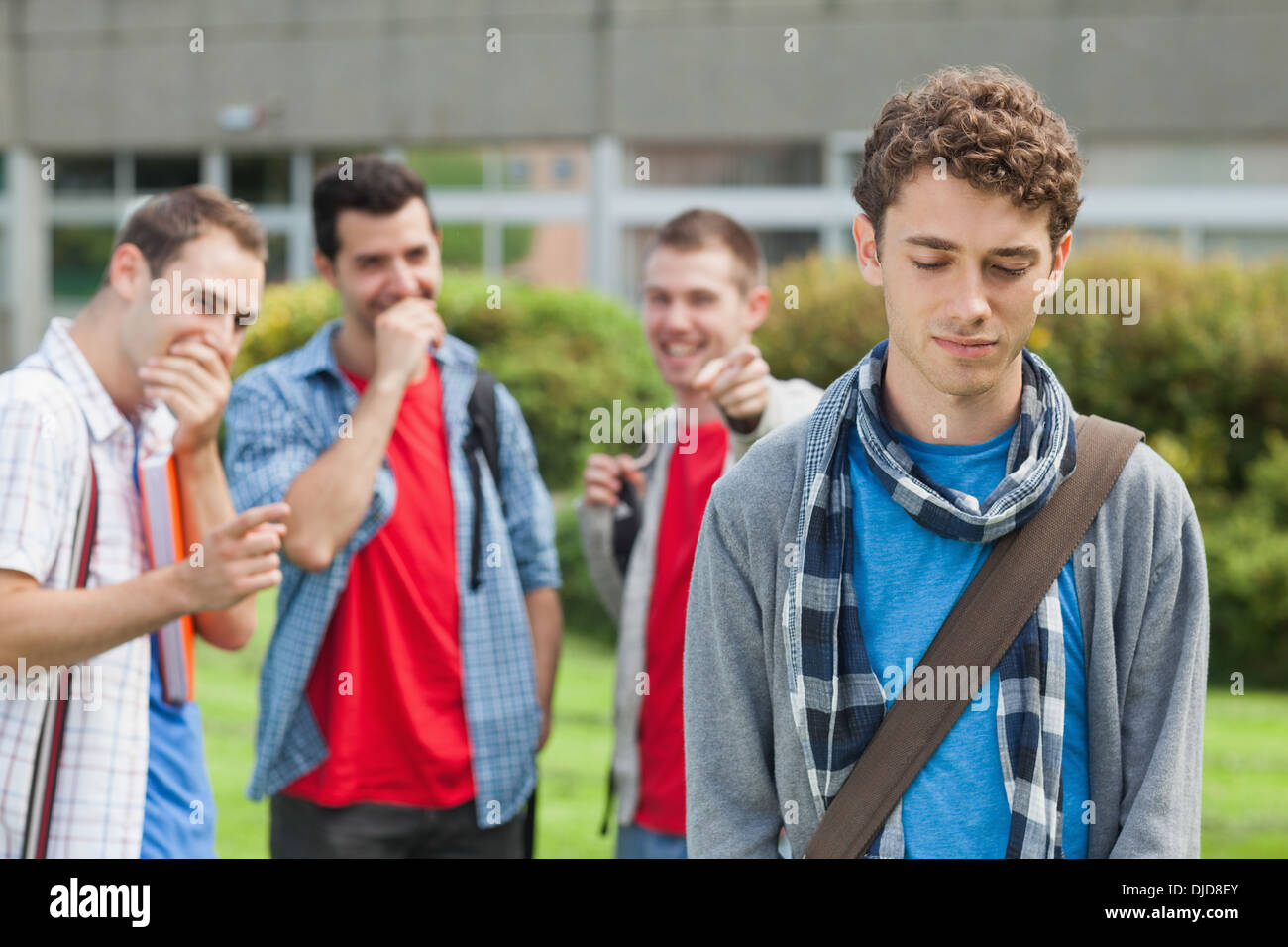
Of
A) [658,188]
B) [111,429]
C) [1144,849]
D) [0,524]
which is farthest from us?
[658,188]

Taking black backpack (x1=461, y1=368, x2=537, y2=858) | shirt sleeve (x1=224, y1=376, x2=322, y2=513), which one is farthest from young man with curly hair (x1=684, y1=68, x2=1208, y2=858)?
shirt sleeve (x1=224, y1=376, x2=322, y2=513)

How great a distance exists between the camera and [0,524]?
270cm

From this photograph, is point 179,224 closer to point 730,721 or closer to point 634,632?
point 634,632

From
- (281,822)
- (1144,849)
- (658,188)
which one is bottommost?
(281,822)

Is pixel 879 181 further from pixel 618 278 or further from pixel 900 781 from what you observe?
pixel 618 278

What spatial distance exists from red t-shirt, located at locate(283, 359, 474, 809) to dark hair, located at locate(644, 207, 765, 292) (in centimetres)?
103

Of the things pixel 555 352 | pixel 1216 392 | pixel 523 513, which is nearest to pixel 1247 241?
pixel 1216 392

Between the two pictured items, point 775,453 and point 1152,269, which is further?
point 1152,269

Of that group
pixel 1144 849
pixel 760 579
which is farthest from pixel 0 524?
pixel 1144 849

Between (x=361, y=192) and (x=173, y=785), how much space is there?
1677mm

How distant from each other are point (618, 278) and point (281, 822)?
16.7 m

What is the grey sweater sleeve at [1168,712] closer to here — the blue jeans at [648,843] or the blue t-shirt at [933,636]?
the blue t-shirt at [933,636]

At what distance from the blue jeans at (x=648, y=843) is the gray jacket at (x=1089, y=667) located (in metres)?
1.32

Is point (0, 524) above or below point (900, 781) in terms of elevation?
above
